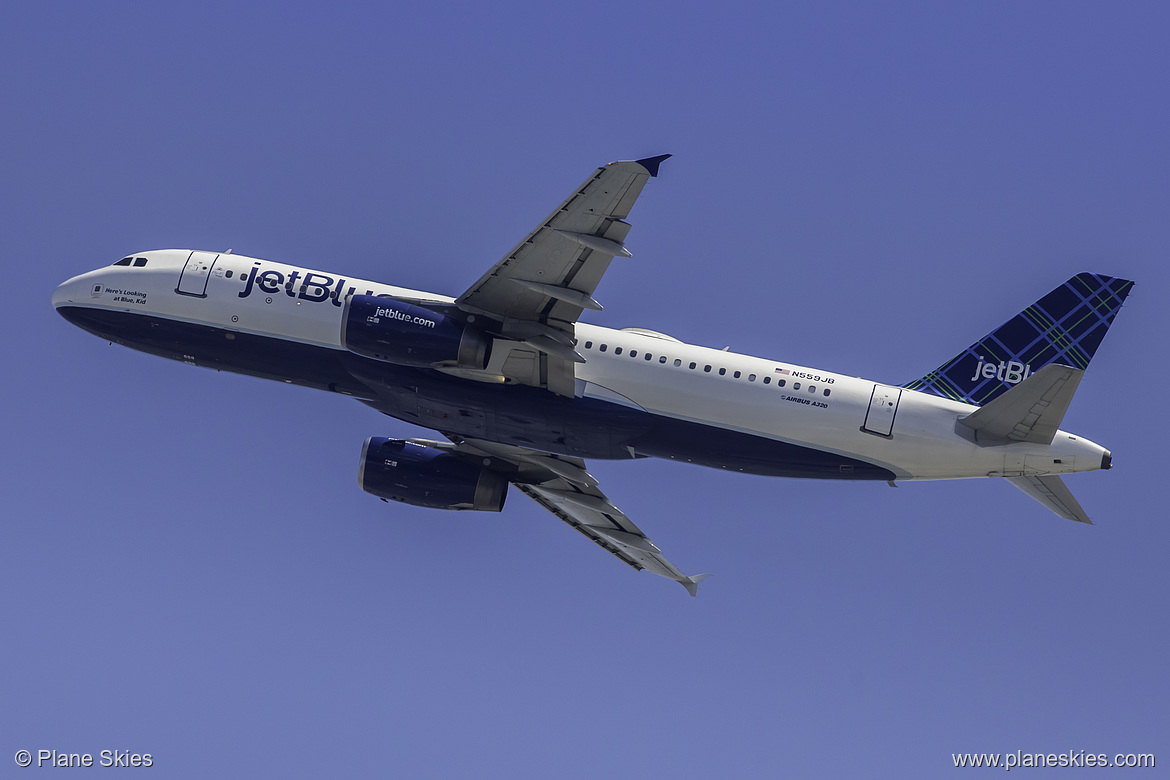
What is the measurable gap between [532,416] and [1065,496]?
14.4 m

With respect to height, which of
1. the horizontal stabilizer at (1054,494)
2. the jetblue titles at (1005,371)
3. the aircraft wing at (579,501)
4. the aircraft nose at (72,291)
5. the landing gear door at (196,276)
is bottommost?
the aircraft wing at (579,501)

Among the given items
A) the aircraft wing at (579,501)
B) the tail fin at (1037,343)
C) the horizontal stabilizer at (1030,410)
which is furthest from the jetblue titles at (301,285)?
the horizontal stabilizer at (1030,410)

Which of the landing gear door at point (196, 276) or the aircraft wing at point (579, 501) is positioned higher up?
the landing gear door at point (196, 276)

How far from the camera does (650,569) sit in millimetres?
41719

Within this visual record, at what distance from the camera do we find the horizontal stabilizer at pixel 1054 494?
3288 centimetres

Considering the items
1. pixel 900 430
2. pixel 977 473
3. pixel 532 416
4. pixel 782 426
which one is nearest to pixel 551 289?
pixel 532 416

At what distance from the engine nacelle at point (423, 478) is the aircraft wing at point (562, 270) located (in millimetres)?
7010

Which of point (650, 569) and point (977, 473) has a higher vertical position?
point (977, 473)

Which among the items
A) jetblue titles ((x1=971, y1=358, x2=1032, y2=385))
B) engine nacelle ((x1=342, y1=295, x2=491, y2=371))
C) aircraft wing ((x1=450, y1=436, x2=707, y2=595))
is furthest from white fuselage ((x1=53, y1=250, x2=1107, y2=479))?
aircraft wing ((x1=450, y1=436, x2=707, y2=595))

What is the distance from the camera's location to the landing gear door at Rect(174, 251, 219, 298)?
36.8 m

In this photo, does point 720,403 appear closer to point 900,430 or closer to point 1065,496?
point 900,430

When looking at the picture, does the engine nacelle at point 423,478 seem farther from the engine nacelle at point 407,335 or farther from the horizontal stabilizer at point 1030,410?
the horizontal stabilizer at point 1030,410

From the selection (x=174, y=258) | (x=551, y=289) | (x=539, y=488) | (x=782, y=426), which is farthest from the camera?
(x=539, y=488)

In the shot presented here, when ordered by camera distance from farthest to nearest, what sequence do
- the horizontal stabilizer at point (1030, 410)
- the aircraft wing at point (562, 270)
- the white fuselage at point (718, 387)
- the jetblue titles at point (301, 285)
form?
the jetblue titles at point (301, 285) → the white fuselage at point (718, 387) → the horizontal stabilizer at point (1030, 410) → the aircraft wing at point (562, 270)
